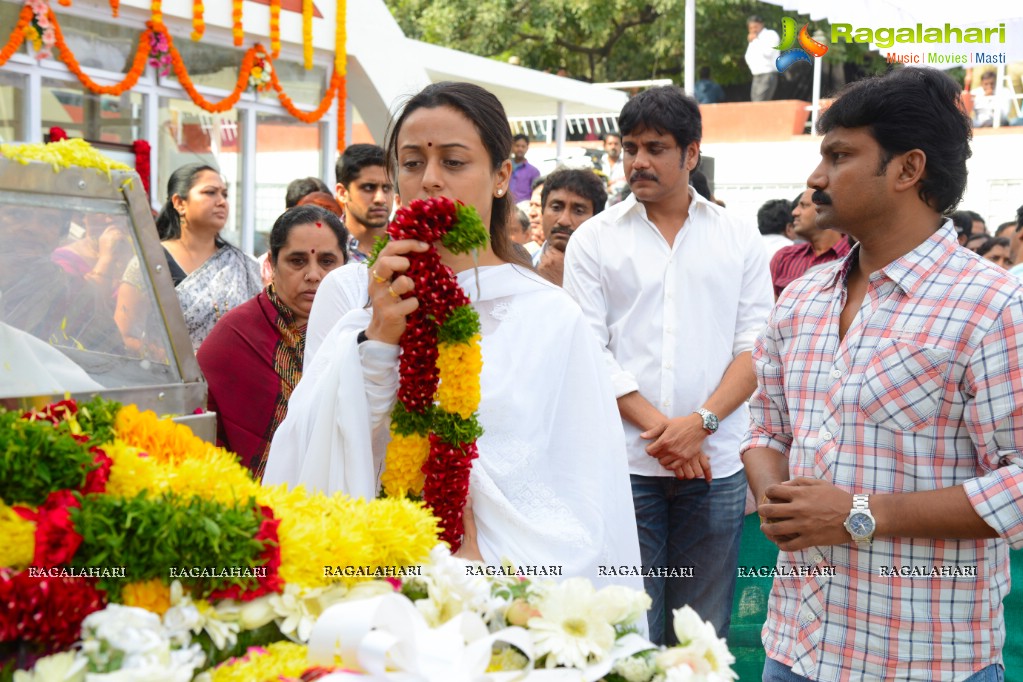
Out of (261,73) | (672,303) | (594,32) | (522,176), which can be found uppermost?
(594,32)

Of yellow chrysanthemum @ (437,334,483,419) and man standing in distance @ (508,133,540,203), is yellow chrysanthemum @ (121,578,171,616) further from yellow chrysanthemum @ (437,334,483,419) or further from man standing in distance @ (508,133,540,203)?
man standing in distance @ (508,133,540,203)

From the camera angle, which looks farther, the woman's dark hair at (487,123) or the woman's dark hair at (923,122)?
the woman's dark hair at (487,123)

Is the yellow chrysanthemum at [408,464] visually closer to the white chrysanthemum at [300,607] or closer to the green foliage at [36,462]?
the white chrysanthemum at [300,607]

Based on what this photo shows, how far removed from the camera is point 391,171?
2895 mm

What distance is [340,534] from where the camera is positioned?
1.68 meters

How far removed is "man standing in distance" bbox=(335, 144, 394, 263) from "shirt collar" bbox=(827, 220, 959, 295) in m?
3.61

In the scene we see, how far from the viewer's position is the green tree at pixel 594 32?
947 inches

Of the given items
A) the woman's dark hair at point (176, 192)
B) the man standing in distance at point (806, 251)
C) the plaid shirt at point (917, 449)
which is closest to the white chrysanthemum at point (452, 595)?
the plaid shirt at point (917, 449)

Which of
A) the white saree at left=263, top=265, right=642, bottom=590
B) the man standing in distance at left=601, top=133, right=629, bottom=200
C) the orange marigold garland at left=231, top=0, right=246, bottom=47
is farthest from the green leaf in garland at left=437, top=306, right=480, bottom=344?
A: the man standing in distance at left=601, top=133, right=629, bottom=200

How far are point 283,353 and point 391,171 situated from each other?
4.92 ft

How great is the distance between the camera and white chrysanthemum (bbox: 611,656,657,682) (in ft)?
5.11

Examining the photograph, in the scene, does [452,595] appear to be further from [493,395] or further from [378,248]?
[378,248]

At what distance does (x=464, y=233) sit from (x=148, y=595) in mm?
1119

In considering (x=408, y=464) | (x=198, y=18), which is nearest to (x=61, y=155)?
(x=408, y=464)
